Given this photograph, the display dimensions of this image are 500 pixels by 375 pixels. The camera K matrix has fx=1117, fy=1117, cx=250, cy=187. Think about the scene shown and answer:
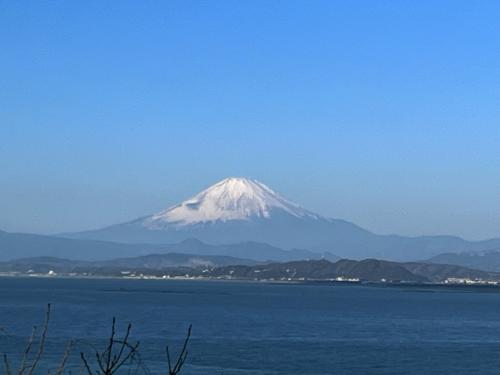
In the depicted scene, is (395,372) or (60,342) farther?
(60,342)

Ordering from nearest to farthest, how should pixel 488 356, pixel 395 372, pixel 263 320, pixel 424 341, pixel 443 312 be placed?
pixel 395 372 < pixel 488 356 < pixel 424 341 < pixel 263 320 < pixel 443 312

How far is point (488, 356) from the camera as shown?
118 ft

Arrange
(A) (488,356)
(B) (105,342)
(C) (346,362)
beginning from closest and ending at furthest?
(C) (346,362), (A) (488,356), (B) (105,342)

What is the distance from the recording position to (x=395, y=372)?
30.8 metres

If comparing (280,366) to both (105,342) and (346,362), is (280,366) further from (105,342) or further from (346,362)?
(105,342)

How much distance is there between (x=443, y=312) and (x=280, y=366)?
4315 cm

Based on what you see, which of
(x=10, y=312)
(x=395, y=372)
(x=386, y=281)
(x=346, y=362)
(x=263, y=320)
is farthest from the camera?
(x=386, y=281)

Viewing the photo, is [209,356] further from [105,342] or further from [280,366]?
[105,342]

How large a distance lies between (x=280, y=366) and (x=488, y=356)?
8431mm

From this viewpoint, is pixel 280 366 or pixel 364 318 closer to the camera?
pixel 280 366

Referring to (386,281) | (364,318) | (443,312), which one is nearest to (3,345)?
(364,318)

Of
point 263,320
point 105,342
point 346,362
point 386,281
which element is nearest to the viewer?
point 346,362

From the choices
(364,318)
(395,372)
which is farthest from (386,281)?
(395,372)

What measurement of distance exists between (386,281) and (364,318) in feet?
427
